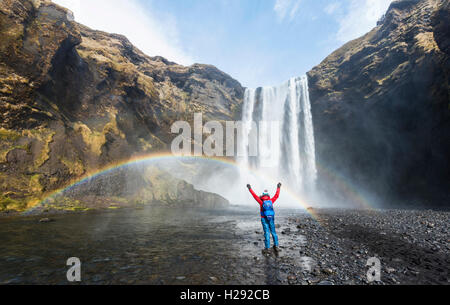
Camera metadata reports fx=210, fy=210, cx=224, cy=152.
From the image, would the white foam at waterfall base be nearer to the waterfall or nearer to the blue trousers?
the waterfall

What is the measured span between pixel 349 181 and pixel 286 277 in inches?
1853

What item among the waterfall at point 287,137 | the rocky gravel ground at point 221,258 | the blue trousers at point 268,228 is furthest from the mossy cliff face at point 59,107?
the waterfall at point 287,137

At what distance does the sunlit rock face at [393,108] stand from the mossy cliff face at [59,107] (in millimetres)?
39006

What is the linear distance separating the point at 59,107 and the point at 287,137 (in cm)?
4898

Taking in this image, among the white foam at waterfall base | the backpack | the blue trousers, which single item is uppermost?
the white foam at waterfall base

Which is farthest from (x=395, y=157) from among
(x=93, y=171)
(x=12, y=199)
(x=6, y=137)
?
(x=6, y=137)

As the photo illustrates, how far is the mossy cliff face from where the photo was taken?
23.7 metres

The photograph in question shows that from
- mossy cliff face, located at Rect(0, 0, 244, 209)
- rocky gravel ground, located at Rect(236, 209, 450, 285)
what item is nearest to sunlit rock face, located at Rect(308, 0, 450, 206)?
rocky gravel ground, located at Rect(236, 209, 450, 285)

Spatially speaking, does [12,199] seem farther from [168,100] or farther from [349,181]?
[349,181]

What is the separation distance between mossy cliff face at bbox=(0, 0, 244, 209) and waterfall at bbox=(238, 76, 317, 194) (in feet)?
83.1

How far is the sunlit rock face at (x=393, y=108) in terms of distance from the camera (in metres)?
28.2

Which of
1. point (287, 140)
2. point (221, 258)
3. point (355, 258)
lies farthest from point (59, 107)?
point (287, 140)

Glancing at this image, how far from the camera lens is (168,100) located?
2269 inches

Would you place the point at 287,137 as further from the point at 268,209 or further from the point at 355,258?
the point at 355,258
